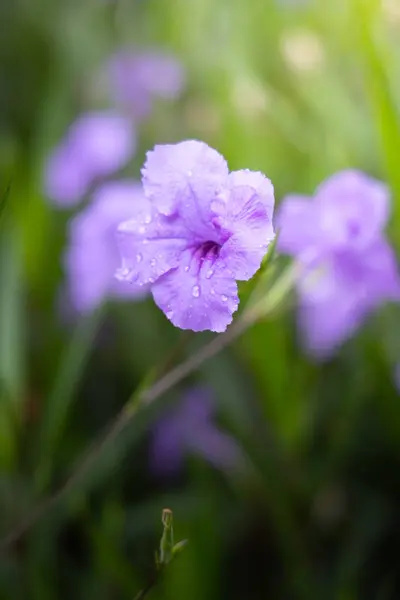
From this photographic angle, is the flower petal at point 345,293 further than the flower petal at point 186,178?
Yes

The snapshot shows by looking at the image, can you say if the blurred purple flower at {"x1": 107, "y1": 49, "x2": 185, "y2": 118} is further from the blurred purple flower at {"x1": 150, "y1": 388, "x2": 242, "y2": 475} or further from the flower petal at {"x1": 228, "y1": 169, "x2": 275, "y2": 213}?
the flower petal at {"x1": 228, "y1": 169, "x2": 275, "y2": 213}

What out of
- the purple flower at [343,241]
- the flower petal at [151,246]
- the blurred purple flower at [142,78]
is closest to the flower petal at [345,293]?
the purple flower at [343,241]

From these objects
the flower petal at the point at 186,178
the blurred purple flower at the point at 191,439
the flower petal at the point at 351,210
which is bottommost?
the blurred purple flower at the point at 191,439

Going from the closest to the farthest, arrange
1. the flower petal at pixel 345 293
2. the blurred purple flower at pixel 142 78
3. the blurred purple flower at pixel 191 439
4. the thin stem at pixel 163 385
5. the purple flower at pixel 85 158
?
the thin stem at pixel 163 385, the flower petal at pixel 345 293, the blurred purple flower at pixel 191 439, the purple flower at pixel 85 158, the blurred purple flower at pixel 142 78

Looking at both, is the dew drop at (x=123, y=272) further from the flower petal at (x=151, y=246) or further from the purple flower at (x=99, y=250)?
the purple flower at (x=99, y=250)

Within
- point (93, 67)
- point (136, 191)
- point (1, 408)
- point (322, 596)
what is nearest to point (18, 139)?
point (93, 67)

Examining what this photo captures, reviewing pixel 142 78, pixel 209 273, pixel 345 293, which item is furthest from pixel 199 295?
pixel 142 78
